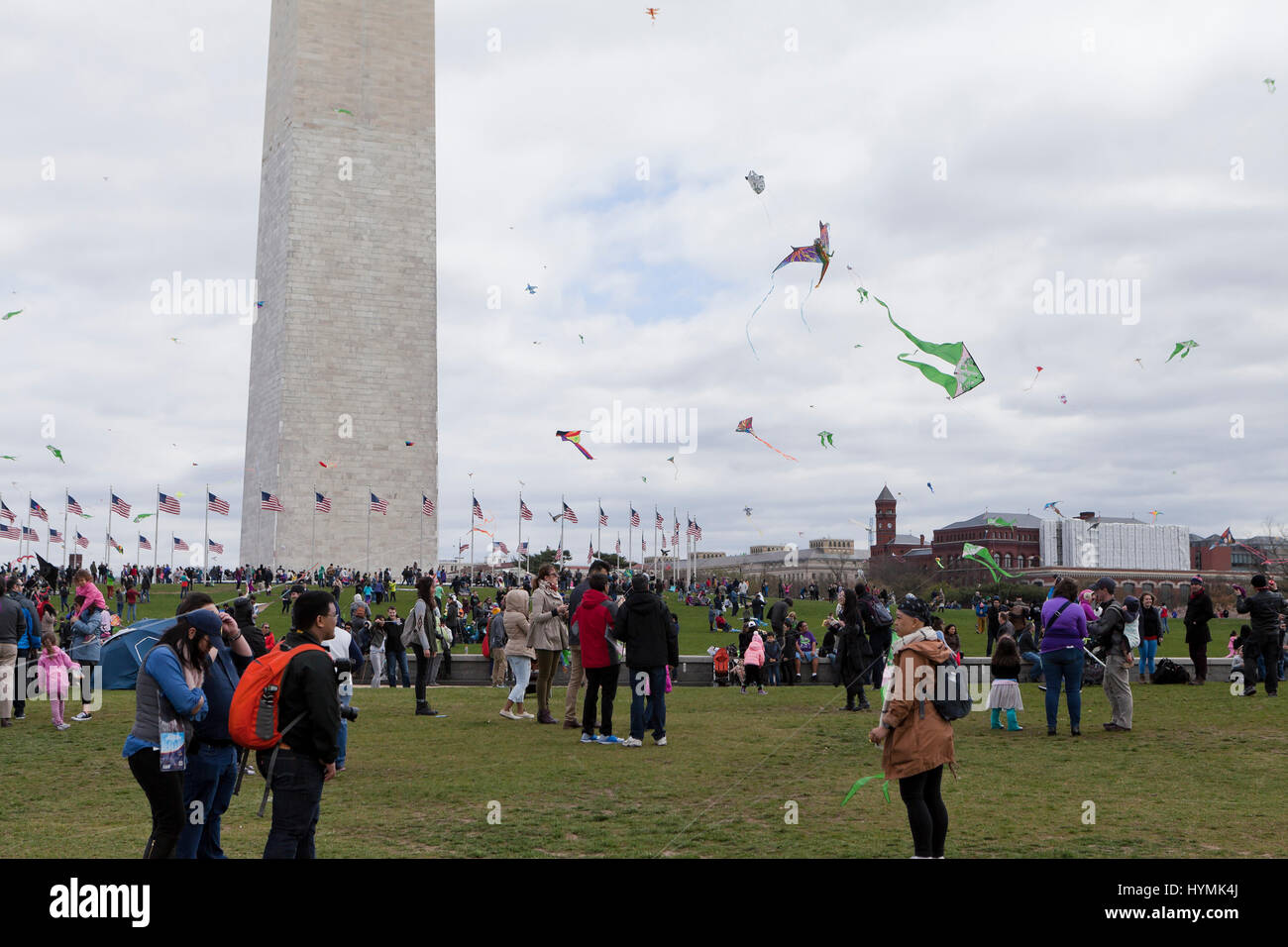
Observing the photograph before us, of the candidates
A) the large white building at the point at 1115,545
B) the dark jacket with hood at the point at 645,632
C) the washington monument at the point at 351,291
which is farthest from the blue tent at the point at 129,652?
the large white building at the point at 1115,545

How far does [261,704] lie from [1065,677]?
9277 millimetres

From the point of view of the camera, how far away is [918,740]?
6.09m

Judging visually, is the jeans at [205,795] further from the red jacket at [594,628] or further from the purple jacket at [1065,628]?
the purple jacket at [1065,628]

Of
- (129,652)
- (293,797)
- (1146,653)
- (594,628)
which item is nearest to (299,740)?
(293,797)

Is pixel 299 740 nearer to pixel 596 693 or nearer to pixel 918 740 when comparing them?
pixel 918 740

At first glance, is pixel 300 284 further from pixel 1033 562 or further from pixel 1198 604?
pixel 1033 562

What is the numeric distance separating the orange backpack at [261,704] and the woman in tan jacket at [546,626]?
22.5 ft

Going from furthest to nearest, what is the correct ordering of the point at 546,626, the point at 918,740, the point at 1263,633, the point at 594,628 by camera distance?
the point at 1263,633 < the point at 546,626 < the point at 594,628 < the point at 918,740

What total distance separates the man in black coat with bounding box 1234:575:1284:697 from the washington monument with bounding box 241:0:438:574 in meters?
41.8

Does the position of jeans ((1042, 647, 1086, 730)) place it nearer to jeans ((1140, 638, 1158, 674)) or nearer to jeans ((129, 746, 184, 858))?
jeans ((1140, 638, 1158, 674))

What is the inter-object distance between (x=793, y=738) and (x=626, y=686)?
786 cm

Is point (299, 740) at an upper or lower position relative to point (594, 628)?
lower

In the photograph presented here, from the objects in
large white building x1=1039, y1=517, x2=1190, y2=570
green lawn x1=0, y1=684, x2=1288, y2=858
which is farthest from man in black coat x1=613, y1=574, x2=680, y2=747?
large white building x1=1039, y1=517, x2=1190, y2=570

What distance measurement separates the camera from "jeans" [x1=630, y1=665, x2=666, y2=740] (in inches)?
461
